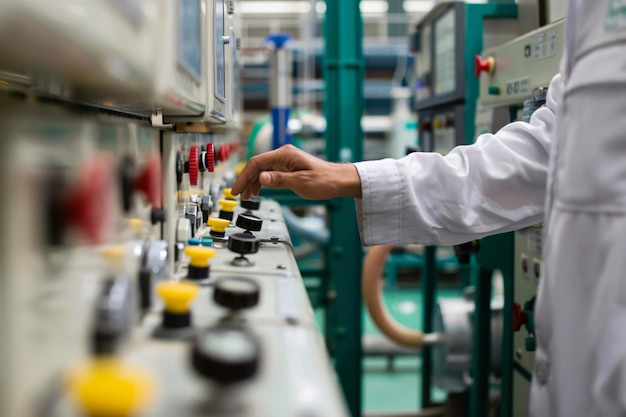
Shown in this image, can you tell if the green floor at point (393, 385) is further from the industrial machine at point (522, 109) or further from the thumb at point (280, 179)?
the thumb at point (280, 179)

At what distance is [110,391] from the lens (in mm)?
410

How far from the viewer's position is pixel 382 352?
3.00 m

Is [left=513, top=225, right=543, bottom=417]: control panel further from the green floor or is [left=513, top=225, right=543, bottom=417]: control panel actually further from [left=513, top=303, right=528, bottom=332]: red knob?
the green floor

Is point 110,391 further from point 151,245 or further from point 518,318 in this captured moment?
point 518,318

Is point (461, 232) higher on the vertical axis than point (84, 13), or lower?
lower

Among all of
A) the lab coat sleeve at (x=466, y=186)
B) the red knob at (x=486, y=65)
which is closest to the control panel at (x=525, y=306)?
the lab coat sleeve at (x=466, y=186)

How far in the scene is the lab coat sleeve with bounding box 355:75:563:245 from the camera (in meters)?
1.16

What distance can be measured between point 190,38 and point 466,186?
0.64m

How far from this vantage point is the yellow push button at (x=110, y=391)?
1.33 ft

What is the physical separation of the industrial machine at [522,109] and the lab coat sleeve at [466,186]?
202 millimetres

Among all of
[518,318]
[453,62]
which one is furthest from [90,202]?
[453,62]

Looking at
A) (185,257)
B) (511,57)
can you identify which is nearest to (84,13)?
(185,257)

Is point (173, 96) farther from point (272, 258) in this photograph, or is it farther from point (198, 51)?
point (272, 258)

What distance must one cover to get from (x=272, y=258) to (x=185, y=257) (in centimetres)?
14
